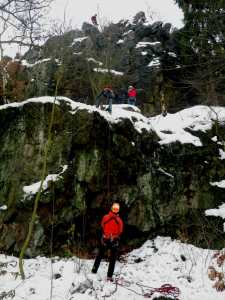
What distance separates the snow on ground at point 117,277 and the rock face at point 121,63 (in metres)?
10.0

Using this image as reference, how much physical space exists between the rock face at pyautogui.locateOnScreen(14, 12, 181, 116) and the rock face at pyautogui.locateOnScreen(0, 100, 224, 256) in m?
6.68

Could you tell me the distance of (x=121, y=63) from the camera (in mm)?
18156

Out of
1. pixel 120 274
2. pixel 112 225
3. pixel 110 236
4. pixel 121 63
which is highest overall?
pixel 121 63

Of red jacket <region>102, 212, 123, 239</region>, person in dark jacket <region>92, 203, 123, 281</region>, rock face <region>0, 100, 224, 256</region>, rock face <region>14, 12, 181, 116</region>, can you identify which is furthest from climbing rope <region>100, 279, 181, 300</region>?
rock face <region>14, 12, 181, 116</region>

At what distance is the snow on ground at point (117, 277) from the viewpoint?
12.6ft

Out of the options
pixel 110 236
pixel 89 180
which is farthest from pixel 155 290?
pixel 89 180

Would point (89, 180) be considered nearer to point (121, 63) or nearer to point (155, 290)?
point (155, 290)

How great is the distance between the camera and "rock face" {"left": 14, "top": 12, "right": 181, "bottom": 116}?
48.2 feet

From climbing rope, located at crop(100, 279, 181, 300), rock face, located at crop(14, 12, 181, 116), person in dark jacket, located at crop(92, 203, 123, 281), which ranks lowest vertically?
climbing rope, located at crop(100, 279, 181, 300)

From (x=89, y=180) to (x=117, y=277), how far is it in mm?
2786

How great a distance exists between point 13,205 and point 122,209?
3.38 meters

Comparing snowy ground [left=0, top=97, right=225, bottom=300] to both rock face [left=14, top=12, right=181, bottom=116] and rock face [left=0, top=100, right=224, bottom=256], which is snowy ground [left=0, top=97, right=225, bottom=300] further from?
rock face [left=14, top=12, right=181, bottom=116]

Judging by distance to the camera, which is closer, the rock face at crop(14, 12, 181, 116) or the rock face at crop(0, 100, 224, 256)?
the rock face at crop(0, 100, 224, 256)

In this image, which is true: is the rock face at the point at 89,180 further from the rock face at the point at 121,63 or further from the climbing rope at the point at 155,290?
the rock face at the point at 121,63
